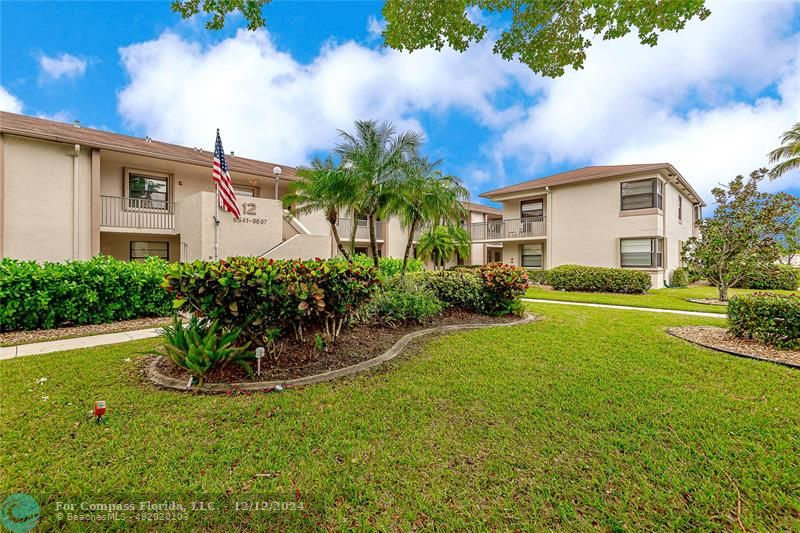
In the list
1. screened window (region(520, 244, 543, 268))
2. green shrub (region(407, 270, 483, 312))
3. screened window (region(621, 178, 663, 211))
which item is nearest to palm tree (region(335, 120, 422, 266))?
green shrub (region(407, 270, 483, 312))

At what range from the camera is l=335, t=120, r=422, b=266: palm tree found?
9.54 metres

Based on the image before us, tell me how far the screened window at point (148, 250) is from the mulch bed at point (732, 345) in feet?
62.0

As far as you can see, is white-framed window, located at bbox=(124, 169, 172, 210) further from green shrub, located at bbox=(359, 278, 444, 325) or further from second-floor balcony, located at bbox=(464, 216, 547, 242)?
second-floor balcony, located at bbox=(464, 216, 547, 242)

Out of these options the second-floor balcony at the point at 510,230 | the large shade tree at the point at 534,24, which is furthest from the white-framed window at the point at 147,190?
the second-floor balcony at the point at 510,230

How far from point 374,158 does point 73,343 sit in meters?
7.59

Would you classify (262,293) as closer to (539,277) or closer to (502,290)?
(502,290)

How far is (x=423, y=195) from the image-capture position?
32.6 feet

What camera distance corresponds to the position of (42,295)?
270 inches

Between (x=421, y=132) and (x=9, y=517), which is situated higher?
(x=421, y=132)

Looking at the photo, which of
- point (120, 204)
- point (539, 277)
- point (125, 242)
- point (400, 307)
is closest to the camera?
point (400, 307)

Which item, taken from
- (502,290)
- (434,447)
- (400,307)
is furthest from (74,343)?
(502,290)

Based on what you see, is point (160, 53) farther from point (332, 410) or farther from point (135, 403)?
point (332, 410)

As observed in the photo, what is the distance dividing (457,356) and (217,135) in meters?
12.1

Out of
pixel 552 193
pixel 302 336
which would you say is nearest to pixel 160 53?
pixel 302 336
